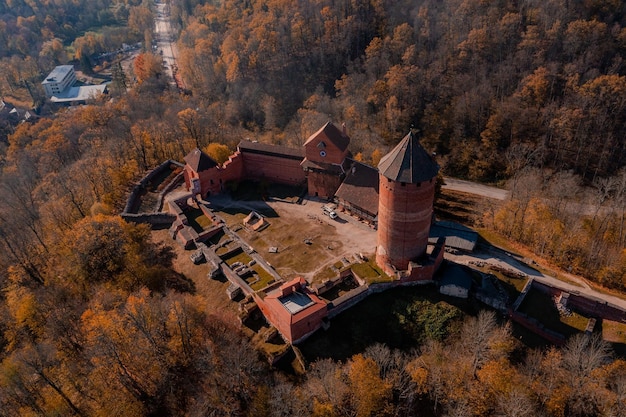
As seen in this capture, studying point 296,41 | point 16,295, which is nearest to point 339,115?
point 296,41

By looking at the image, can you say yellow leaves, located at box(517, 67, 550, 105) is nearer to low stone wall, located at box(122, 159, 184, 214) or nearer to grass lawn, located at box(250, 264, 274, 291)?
grass lawn, located at box(250, 264, 274, 291)

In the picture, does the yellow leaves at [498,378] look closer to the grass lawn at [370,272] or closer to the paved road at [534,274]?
the grass lawn at [370,272]

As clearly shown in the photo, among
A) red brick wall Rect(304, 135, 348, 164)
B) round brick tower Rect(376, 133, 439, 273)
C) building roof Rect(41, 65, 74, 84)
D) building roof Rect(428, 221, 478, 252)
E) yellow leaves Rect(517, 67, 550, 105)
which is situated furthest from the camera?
building roof Rect(41, 65, 74, 84)

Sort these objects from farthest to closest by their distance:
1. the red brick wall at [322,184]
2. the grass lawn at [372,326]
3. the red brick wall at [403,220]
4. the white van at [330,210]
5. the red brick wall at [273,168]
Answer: the red brick wall at [273,168] < the red brick wall at [322,184] < the white van at [330,210] < the red brick wall at [403,220] < the grass lawn at [372,326]

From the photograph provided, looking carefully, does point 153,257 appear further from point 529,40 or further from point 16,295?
point 529,40

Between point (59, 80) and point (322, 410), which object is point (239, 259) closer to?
point (322, 410)

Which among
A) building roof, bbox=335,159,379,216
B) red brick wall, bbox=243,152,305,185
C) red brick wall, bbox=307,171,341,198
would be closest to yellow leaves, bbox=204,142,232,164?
red brick wall, bbox=243,152,305,185

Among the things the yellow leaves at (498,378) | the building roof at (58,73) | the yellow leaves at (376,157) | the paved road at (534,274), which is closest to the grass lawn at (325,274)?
the paved road at (534,274)
